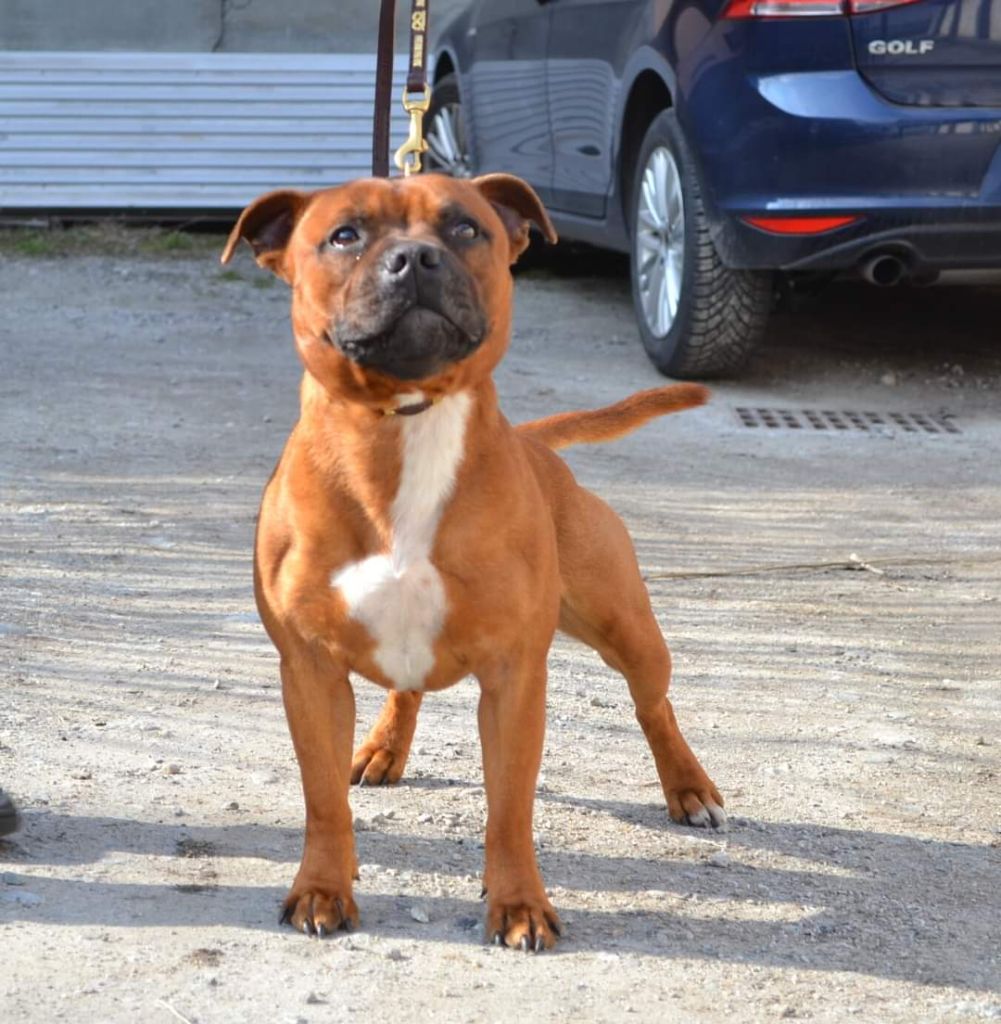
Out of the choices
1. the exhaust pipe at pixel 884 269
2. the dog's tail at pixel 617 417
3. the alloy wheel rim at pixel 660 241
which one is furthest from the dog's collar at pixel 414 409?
the alloy wheel rim at pixel 660 241

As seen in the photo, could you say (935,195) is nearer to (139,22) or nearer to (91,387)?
(91,387)

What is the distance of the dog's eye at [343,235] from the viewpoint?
3041 mm

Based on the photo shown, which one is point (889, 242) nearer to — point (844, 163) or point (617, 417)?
point (844, 163)

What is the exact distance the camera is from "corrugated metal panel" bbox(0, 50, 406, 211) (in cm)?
1112

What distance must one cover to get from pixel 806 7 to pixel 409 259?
4.01m

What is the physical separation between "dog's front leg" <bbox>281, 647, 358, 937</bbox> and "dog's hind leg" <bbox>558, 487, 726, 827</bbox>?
0.60 metres

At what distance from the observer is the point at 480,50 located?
9.11 metres

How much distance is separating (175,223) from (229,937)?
8.80 meters

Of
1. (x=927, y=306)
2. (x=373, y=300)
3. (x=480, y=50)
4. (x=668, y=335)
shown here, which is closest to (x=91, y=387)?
(x=668, y=335)

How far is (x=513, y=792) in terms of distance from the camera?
3152 millimetres

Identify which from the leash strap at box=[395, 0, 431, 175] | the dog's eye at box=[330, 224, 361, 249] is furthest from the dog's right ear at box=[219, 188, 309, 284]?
the leash strap at box=[395, 0, 431, 175]

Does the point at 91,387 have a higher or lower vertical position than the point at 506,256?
lower

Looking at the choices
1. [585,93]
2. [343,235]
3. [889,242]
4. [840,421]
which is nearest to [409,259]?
[343,235]

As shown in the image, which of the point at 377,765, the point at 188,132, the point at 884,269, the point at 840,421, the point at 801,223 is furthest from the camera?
the point at 188,132
